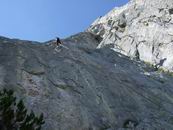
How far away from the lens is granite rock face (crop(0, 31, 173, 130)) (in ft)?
91.8

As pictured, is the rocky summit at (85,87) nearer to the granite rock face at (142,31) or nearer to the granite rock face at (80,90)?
the granite rock face at (80,90)

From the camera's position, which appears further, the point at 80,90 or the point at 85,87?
the point at 85,87

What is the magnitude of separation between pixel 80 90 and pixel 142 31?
35185 millimetres

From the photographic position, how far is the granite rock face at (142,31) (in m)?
58.9

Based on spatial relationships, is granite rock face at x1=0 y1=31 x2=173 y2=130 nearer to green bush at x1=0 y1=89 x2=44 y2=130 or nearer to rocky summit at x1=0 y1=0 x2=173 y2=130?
rocky summit at x1=0 y1=0 x2=173 y2=130

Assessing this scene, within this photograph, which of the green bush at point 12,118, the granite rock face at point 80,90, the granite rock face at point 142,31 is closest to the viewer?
the green bush at point 12,118

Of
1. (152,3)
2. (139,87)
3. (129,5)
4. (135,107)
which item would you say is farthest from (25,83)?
(129,5)

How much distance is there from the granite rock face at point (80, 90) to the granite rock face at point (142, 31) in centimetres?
1737

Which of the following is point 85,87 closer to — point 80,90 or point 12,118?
point 80,90

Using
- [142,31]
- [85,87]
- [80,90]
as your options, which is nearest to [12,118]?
[80,90]

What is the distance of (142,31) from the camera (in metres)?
64.8

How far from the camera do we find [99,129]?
91.5ft

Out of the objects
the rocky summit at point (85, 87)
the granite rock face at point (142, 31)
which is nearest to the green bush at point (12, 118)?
the rocky summit at point (85, 87)

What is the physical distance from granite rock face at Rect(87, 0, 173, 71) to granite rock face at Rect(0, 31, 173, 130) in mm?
17374
